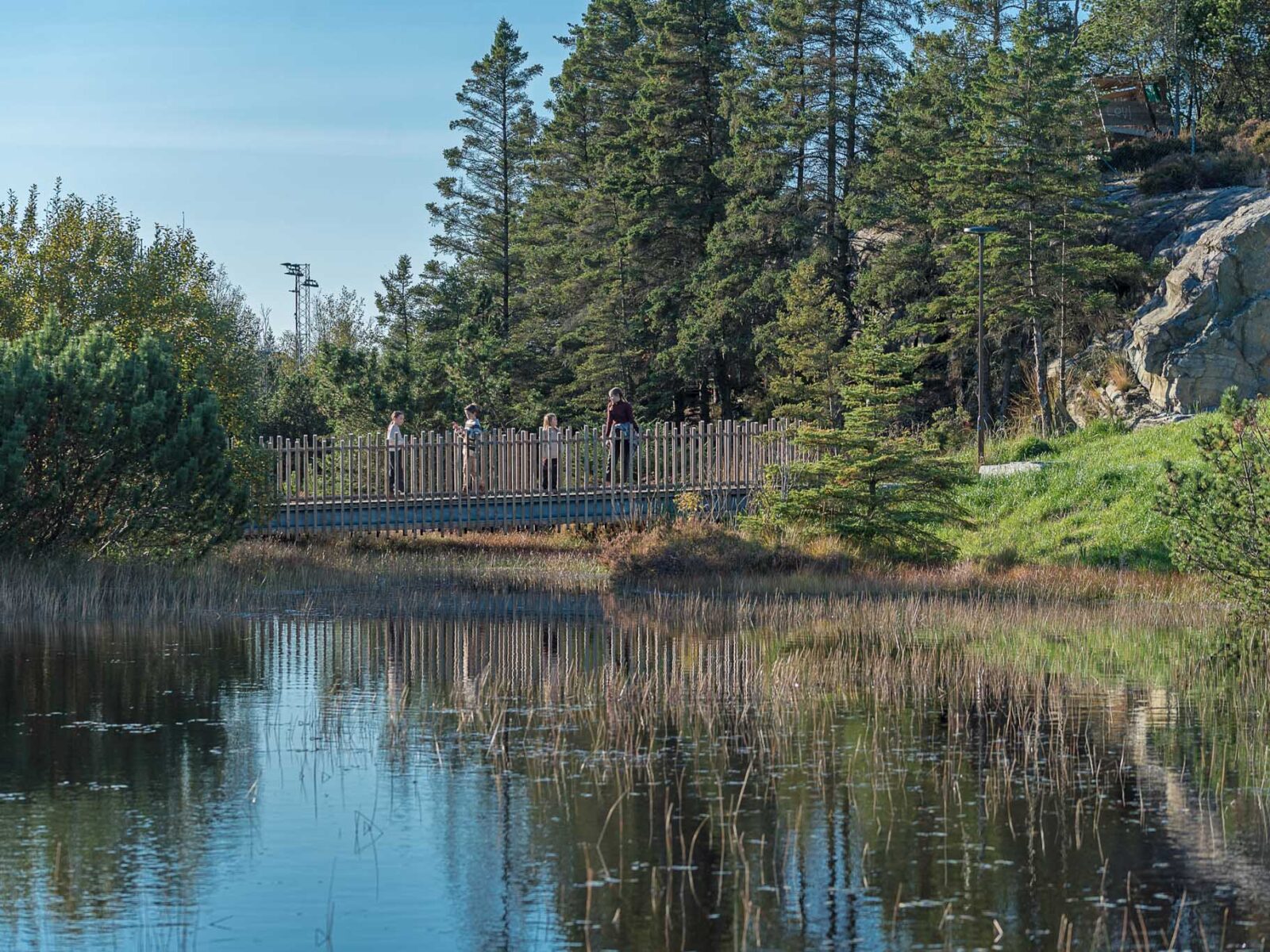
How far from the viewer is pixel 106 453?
21734mm

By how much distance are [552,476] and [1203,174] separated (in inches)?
981

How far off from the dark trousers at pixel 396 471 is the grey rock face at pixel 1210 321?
60.8 ft

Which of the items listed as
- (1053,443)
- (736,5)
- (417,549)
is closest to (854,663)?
(417,549)

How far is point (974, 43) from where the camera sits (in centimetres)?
5528

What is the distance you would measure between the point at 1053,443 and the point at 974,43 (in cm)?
2467

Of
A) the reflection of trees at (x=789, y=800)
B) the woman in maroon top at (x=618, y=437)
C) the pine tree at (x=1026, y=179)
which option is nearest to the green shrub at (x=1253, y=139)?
the pine tree at (x=1026, y=179)

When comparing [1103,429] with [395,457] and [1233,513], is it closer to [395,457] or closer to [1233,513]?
[395,457]

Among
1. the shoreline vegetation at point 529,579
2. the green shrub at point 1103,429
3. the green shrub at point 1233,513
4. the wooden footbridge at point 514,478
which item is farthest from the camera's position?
the green shrub at point 1103,429

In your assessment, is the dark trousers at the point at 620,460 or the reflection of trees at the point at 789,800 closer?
the reflection of trees at the point at 789,800

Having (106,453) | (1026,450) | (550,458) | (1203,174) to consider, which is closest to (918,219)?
(1203,174)

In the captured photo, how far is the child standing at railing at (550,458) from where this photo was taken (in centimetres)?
3066

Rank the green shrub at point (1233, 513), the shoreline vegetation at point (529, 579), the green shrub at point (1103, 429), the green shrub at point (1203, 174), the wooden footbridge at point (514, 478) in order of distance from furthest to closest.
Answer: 1. the green shrub at point (1203, 174)
2. the green shrub at point (1103, 429)
3. the wooden footbridge at point (514, 478)
4. the shoreline vegetation at point (529, 579)
5. the green shrub at point (1233, 513)

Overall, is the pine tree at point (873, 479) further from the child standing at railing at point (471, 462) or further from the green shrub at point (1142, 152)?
the green shrub at point (1142, 152)

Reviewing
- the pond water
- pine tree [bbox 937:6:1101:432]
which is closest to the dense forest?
pine tree [bbox 937:6:1101:432]
